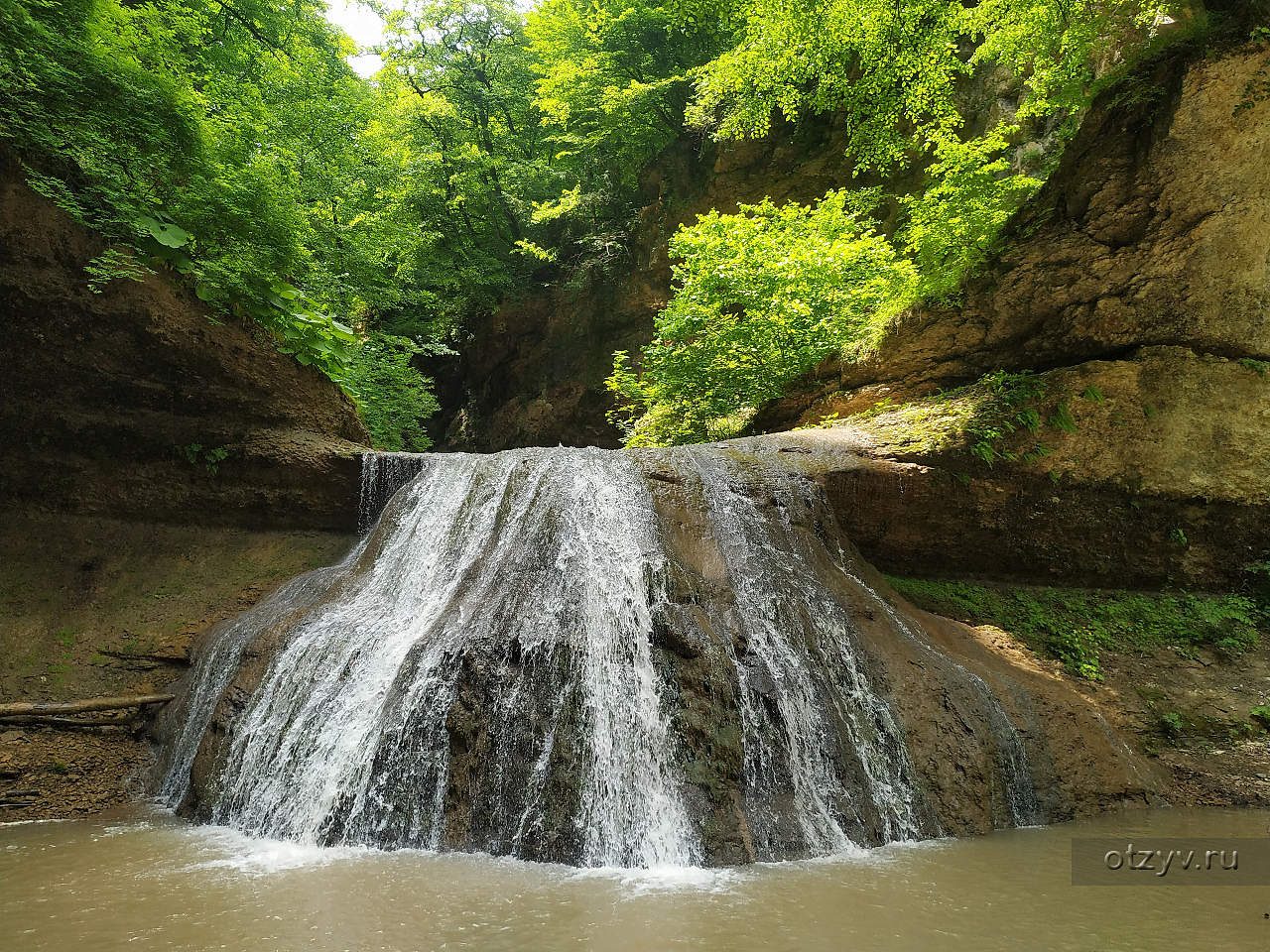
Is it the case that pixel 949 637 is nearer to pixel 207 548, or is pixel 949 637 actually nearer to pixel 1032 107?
pixel 1032 107

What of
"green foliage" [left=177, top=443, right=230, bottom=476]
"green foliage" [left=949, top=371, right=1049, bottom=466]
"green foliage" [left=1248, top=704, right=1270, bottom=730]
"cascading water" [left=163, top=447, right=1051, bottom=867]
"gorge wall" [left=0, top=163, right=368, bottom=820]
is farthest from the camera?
"green foliage" [left=177, top=443, right=230, bottom=476]

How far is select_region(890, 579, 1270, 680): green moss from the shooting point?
6945mm

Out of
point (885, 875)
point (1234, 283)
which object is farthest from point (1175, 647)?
point (885, 875)

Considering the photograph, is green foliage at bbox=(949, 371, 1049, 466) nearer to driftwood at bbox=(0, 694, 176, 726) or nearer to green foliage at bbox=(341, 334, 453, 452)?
driftwood at bbox=(0, 694, 176, 726)

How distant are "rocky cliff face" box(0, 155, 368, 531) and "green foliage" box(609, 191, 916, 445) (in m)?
5.81

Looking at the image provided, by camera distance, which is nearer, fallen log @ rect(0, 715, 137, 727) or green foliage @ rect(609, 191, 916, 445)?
fallen log @ rect(0, 715, 137, 727)

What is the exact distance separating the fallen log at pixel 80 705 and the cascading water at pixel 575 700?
0.41 metres

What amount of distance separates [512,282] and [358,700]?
1602 cm

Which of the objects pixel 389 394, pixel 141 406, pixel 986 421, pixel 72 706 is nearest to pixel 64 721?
pixel 72 706

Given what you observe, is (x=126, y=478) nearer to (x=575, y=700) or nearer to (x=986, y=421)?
(x=575, y=700)

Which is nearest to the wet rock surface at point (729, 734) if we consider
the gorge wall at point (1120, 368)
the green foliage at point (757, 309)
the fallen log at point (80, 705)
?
the fallen log at point (80, 705)

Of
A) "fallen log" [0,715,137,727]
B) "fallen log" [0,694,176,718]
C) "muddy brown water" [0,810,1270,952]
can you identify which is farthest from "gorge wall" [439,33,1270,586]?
"fallen log" [0,715,137,727]

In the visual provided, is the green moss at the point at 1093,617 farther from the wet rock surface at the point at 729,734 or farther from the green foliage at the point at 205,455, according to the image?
the green foliage at the point at 205,455

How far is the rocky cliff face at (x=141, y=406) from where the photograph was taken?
7035 millimetres
